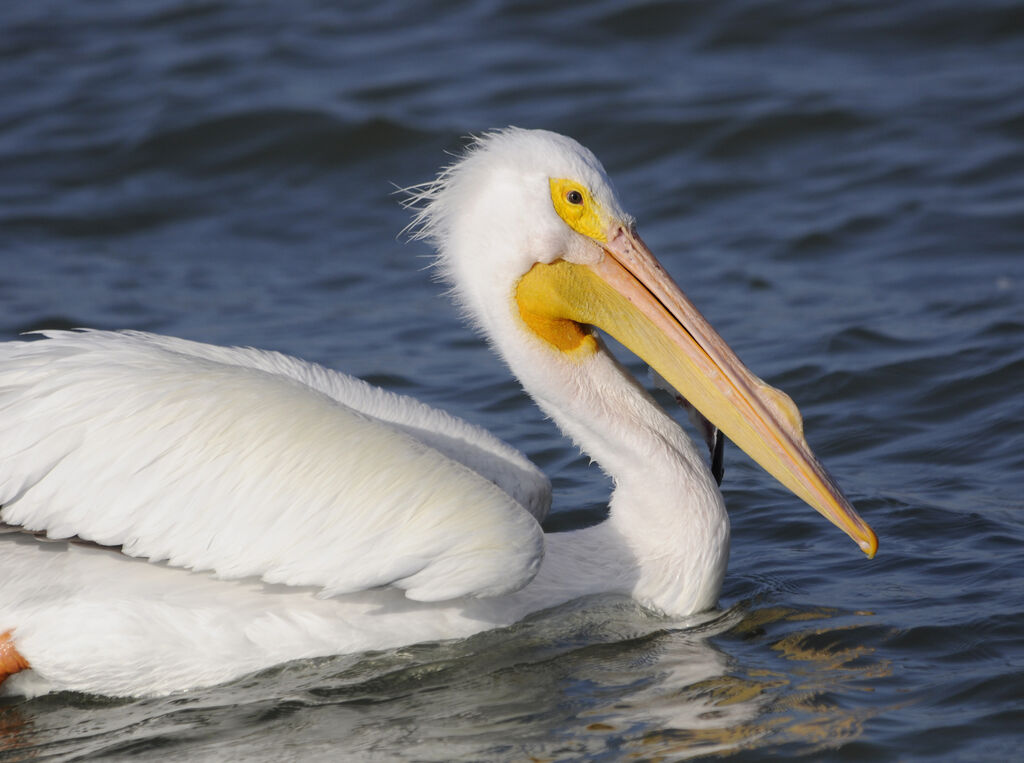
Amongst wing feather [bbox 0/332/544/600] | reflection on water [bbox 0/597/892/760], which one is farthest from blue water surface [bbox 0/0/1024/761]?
wing feather [bbox 0/332/544/600]

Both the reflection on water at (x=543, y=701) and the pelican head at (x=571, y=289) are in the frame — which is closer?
the reflection on water at (x=543, y=701)

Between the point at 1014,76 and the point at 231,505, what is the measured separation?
6513 millimetres

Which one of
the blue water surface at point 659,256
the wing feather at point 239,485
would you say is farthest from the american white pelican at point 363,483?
the blue water surface at point 659,256

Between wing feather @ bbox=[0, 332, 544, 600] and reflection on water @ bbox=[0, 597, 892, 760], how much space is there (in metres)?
0.29

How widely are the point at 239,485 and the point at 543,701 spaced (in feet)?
3.12

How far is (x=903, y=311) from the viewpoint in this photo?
21.4ft

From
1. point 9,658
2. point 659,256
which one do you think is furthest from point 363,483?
point 659,256

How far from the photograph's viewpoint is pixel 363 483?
3.78 meters

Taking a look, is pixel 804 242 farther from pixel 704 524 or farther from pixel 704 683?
pixel 704 683

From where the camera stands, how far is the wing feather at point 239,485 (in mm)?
3666

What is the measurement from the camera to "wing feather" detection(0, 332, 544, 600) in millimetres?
3666

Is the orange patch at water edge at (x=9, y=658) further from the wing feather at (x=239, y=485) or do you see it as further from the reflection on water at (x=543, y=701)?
the wing feather at (x=239, y=485)

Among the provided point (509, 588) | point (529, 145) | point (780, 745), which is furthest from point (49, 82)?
point (780, 745)

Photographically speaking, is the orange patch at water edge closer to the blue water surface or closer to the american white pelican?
the american white pelican
